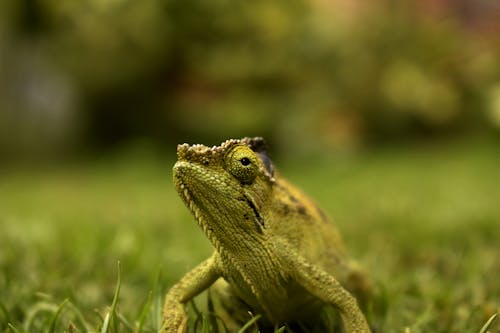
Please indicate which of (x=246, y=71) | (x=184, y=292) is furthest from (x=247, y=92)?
(x=184, y=292)

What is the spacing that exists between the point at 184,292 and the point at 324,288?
17.0 inches

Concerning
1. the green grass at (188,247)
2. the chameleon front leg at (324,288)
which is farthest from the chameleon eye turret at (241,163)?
the green grass at (188,247)

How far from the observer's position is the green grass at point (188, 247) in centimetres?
226

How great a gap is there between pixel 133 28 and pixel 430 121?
5017mm

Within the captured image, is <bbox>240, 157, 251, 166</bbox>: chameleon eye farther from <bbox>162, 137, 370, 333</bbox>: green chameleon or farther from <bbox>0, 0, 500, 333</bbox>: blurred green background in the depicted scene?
<bbox>0, 0, 500, 333</bbox>: blurred green background

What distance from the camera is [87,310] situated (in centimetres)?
242

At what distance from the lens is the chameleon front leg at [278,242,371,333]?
1.87 meters

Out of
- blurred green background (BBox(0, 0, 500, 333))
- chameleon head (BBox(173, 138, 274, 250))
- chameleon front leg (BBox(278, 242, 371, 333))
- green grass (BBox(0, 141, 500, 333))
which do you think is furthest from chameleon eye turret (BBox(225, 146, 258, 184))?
blurred green background (BBox(0, 0, 500, 333))

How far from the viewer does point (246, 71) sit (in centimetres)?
1106

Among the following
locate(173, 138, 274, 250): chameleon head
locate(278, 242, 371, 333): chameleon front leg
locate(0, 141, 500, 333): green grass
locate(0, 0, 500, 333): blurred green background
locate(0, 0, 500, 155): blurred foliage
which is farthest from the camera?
locate(0, 0, 500, 155): blurred foliage

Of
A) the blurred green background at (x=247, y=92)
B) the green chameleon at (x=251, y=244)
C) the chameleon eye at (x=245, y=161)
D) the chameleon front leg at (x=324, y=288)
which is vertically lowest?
the chameleon front leg at (x=324, y=288)

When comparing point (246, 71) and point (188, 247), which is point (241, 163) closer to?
point (188, 247)

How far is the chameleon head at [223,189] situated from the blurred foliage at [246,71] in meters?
8.26

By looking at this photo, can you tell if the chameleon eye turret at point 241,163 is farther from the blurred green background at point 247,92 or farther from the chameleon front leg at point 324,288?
the blurred green background at point 247,92
